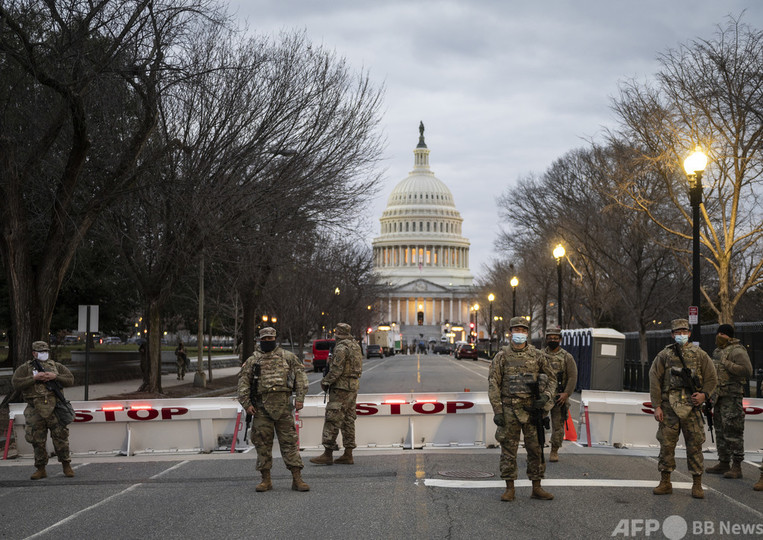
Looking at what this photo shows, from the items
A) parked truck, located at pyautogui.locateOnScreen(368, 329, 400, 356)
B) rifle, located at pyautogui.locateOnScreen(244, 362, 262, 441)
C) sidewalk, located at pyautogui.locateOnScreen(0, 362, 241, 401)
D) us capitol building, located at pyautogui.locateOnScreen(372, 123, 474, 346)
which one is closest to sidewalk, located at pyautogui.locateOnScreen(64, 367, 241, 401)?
sidewalk, located at pyautogui.locateOnScreen(0, 362, 241, 401)

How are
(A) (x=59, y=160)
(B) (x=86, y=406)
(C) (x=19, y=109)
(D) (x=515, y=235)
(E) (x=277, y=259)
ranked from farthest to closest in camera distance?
1. (D) (x=515, y=235)
2. (E) (x=277, y=259)
3. (A) (x=59, y=160)
4. (C) (x=19, y=109)
5. (B) (x=86, y=406)

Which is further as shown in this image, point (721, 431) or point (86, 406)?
point (86, 406)

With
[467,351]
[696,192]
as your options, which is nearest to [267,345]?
[696,192]

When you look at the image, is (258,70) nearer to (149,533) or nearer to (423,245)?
(149,533)

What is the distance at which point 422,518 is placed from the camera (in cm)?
904

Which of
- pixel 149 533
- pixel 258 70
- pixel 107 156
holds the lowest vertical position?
pixel 149 533

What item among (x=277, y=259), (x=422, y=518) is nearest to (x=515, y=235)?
(x=277, y=259)

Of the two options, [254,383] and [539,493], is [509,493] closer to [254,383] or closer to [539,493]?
[539,493]

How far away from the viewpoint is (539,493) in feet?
32.5

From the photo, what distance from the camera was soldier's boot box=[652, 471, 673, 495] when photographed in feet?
33.5

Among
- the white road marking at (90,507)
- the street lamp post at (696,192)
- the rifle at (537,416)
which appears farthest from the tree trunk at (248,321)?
the rifle at (537,416)

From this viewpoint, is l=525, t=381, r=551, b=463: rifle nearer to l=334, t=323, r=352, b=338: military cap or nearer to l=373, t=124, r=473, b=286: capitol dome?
l=334, t=323, r=352, b=338: military cap

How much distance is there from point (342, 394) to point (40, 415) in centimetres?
369

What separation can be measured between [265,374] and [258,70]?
17.3 metres
